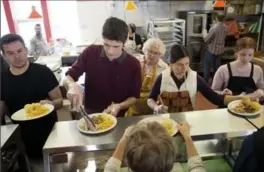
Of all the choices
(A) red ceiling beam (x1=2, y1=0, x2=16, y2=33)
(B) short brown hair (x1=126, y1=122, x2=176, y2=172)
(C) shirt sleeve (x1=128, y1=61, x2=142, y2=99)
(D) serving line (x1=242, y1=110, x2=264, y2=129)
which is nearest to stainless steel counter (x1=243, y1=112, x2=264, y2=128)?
(D) serving line (x1=242, y1=110, x2=264, y2=129)

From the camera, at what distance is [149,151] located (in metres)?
0.88

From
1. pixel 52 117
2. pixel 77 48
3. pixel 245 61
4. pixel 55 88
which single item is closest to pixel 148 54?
pixel 245 61

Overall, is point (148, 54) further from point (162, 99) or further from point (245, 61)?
point (245, 61)

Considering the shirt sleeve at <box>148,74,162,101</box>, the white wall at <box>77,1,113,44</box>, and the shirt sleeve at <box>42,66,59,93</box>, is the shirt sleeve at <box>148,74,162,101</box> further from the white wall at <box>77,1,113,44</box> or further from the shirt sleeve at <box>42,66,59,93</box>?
the white wall at <box>77,1,113,44</box>

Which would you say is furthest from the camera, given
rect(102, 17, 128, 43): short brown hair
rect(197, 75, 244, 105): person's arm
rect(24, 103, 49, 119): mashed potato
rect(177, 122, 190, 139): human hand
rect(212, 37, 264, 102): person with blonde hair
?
rect(212, 37, 264, 102): person with blonde hair

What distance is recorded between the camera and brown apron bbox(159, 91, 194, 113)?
1843mm

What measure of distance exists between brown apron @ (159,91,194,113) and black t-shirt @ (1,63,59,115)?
916 mm

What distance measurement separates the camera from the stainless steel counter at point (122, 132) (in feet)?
3.63

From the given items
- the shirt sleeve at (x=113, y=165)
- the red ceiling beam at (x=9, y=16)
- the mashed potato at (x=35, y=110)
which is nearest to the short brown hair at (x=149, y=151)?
the shirt sleeve at (x=113, y=165)

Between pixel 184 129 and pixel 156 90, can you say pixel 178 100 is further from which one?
pixel 184 129

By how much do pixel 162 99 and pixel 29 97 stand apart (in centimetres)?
103

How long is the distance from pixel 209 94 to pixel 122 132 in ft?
2.93

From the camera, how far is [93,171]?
1.24m

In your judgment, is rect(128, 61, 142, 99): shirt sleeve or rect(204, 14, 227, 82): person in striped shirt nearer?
rect(128, 61, 142, 99): shirt sleeve
